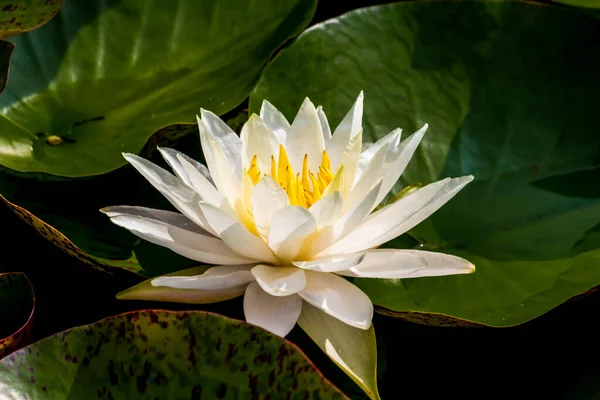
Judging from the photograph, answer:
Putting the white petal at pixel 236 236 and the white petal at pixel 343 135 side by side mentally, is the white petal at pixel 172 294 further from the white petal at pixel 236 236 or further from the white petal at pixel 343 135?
the white petal at pixel 343 135

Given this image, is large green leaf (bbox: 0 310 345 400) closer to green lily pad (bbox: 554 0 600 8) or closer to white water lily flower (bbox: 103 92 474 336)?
white water lily flower (bbox: 103 92 474 336)

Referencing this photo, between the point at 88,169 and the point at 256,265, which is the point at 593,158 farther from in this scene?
the point at 88,169

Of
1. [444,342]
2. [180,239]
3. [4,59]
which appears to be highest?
[4,59]

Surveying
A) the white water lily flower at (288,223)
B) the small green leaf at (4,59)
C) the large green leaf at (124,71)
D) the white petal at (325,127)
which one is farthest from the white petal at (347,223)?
the small green leaf at (4,59)

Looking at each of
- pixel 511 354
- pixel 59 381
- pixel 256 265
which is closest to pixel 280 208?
pixel 256 265

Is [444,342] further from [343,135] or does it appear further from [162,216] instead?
[162,216]

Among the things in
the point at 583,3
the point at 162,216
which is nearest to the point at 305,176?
the point at 162,216
